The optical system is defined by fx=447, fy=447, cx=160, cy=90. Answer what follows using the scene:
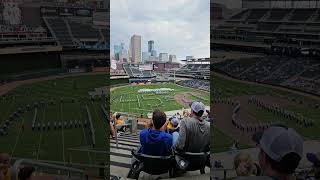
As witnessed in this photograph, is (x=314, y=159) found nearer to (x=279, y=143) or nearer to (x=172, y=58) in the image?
(x=172, y=58)

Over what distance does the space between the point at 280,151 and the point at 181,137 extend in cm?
292

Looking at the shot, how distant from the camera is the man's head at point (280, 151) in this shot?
4.21 ft

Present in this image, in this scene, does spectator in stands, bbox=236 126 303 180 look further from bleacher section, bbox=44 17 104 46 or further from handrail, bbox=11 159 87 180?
bleacher section, bbox=44 17 104 46

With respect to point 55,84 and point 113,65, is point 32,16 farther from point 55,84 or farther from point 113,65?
point 113,65

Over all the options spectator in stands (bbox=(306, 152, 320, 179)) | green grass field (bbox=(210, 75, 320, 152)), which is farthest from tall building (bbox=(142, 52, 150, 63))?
spectator in stands (bbox=(306, 152, 320, 179))

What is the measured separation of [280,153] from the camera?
50.4 inches

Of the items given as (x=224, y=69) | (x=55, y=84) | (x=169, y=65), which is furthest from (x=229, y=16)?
(x=55, y=84)

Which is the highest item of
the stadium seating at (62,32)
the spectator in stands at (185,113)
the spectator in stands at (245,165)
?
the stadium seating at (62,32)

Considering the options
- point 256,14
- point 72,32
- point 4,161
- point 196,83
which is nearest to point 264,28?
point 256,14

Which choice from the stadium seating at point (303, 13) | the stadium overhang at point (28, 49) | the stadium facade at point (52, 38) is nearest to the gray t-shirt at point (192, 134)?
the stadium facade at point (52, 38)

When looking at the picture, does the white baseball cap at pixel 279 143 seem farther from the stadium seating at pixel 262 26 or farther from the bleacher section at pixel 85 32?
the stadium seating at pixel 262 26

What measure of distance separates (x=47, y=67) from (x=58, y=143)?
63 cm

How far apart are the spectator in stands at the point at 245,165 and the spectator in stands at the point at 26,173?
1.58m

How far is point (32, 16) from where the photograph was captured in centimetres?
354
